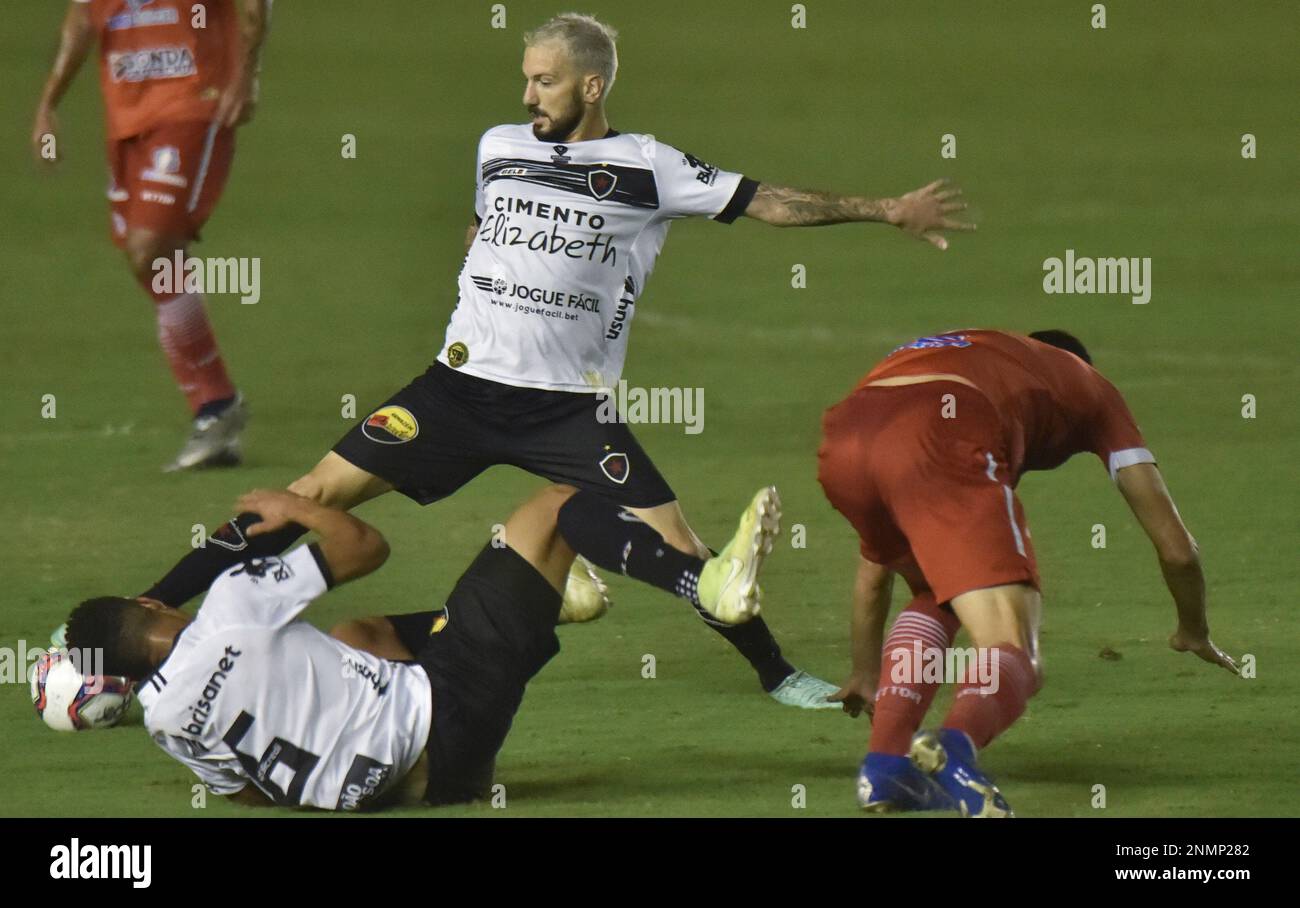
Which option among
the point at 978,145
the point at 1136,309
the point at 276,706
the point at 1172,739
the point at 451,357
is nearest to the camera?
the point at 276,706

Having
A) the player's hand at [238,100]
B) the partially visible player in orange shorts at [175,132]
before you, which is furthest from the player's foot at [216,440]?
the player's hand at [238,100]

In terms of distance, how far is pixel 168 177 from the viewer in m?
11.5

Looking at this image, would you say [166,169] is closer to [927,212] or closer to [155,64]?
[155,64]

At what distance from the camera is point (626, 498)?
7.78m

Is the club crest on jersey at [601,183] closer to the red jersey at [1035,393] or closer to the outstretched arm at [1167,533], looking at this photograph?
the red jersey at [1035,393]

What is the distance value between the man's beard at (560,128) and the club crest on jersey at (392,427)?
103 cm

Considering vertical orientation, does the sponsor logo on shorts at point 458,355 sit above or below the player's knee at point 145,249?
below

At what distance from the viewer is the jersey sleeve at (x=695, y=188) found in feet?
25.7

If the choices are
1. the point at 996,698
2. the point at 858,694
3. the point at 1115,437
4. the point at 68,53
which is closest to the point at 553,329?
the point at 858,694

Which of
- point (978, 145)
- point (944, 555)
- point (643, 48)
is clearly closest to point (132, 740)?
point (944, 555)

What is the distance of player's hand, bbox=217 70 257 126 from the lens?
11.4 m

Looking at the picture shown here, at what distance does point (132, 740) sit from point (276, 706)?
152 centimetres

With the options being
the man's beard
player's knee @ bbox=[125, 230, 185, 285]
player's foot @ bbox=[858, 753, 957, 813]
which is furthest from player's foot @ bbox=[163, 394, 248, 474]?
player's foot @ bbox=[858, 753, 957, 813]

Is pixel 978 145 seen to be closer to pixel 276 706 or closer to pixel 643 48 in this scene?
pixel 643 48
